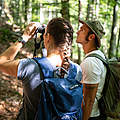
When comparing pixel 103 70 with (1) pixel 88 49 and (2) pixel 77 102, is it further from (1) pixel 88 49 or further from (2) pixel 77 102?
(2) pixel 77 102

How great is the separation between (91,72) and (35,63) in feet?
3.38

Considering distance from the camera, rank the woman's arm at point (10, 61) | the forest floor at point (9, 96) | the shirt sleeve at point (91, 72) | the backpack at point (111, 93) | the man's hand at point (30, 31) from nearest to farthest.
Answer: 1. the woman's arm at point (10, 61)
2. the man's hand at point (30, 31)
3. the shirt sleeve at point (91, 72)
4. the backpack at point (111, 93)
5. the forest floor at point (9, 96)

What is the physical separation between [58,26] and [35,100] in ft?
2.74

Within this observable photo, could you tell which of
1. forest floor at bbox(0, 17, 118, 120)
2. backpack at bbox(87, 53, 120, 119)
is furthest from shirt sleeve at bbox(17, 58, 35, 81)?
forest floor at bbox(0, 17, 118, 120)

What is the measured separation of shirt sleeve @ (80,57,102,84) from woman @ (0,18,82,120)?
0.46 m

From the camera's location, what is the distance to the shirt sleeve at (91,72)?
2383 millimetres

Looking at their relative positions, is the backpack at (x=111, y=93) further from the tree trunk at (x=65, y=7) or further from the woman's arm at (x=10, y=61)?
the tree trunk at (x=65, y=7)

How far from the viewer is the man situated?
7.84 feet

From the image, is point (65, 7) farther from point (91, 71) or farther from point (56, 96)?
point (56, 96)

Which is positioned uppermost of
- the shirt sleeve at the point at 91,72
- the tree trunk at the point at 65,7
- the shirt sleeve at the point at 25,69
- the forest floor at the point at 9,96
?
the tree trunk at the point at 65,7

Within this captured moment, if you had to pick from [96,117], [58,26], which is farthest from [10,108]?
[58,26]

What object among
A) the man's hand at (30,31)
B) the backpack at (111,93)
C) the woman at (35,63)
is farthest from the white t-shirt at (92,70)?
the man's hand at (30,31)

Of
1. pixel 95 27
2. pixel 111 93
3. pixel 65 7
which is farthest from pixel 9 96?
pixel 95 27

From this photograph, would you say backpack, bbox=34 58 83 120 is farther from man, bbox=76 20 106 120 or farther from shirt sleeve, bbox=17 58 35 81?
man, bbox=76 20 106 120
